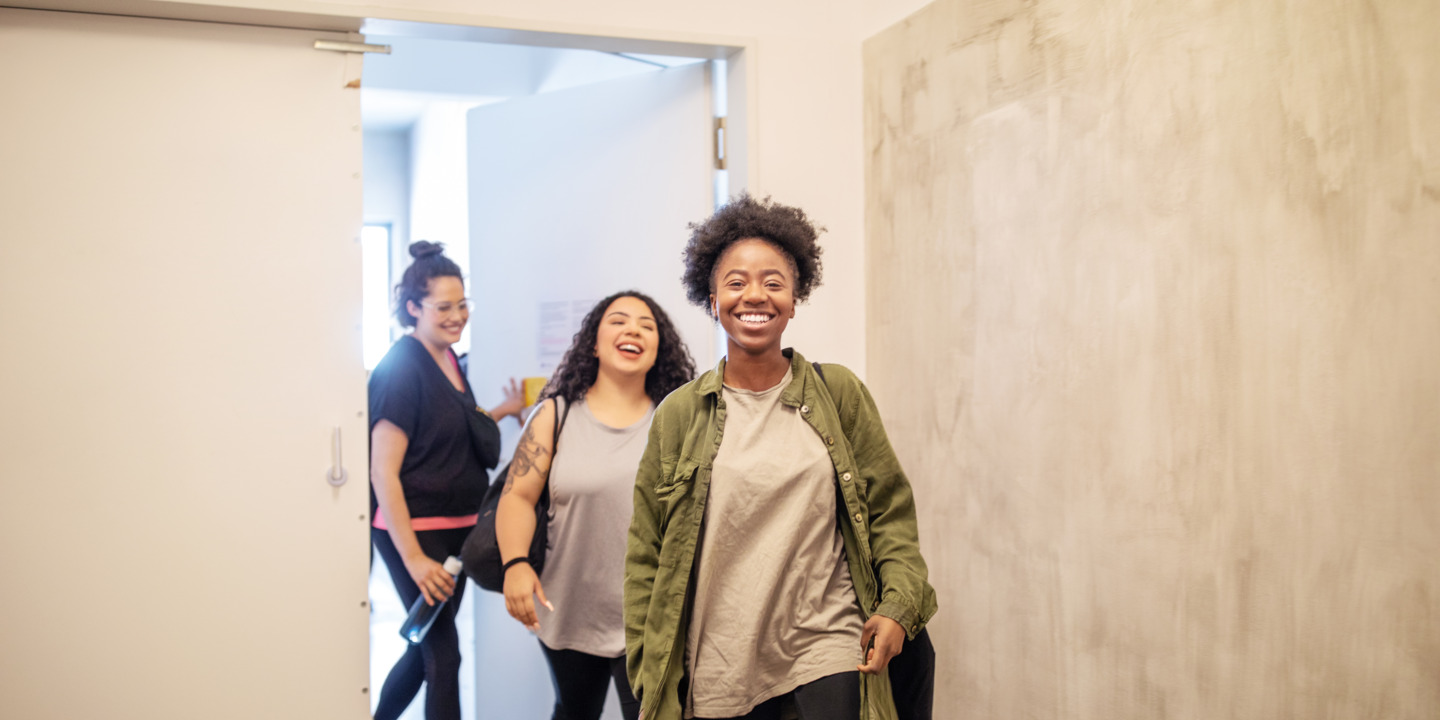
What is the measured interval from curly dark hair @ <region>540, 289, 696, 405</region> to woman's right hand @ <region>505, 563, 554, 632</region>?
435mm

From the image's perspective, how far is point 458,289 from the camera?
2.86 metres

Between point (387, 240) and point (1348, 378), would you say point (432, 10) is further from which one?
point (387, 240)

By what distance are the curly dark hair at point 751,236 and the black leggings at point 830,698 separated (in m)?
0.72

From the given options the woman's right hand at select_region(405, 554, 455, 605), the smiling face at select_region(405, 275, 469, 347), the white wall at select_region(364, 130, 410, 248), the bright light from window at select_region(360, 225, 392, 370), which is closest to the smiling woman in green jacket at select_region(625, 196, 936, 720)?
the woman's right hand at select_region(405, 554, 455, 605)

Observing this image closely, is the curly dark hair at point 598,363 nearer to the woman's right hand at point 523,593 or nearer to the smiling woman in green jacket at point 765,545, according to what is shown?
the woman's right hand at point 523,593

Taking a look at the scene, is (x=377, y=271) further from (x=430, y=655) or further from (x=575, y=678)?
(x=575, y=678)

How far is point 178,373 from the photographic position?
2.36 m

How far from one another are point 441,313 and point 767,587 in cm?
Answer: 161

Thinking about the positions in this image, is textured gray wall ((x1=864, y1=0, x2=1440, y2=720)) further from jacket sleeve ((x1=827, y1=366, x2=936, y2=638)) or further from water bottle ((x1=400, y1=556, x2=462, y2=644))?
water bottle ((x1=400, y1=556, x2=462, y2=644))

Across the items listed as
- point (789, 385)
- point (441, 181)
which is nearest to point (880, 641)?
point (789, 385)

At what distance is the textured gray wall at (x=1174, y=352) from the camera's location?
1.41 metres

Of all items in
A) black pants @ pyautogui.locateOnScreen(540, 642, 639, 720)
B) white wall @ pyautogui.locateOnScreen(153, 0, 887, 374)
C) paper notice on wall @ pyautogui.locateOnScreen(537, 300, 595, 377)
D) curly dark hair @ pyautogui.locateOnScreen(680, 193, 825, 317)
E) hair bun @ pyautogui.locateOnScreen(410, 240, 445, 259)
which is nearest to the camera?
curly dark hair @ pyautogui.locateOnScreen(680, 193, 825, 317)

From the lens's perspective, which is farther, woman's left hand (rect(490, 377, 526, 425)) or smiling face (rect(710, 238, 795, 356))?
woman's left hand (rect(490, 377, 526, 425))

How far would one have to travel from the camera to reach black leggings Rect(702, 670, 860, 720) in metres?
1.58
